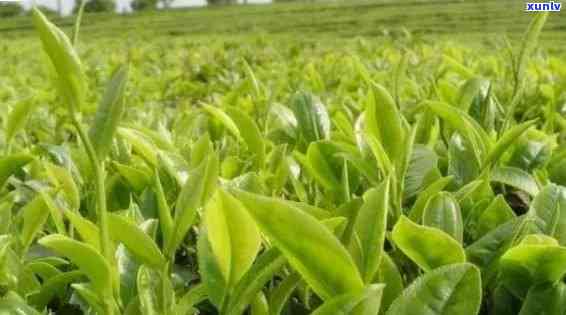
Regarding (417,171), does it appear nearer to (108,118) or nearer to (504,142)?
(504,142)

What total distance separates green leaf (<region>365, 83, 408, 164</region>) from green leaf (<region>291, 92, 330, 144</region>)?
29 centimetres

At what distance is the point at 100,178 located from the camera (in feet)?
2.00

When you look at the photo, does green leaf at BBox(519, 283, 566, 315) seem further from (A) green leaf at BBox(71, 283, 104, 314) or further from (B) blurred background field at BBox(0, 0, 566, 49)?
(B) blurred background field at BBox(0, 0, 566, 49)

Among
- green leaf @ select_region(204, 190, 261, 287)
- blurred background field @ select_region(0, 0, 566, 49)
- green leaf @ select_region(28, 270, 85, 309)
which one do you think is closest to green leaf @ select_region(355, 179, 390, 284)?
green leaf @ select_region(204, 190, 261, 287)

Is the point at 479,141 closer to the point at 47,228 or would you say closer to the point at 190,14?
the point at 47,228

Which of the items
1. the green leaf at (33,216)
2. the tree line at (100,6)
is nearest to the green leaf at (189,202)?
the green leaf at (33,216)

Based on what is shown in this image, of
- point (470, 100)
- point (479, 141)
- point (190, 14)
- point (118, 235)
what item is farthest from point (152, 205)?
point (190, 14)

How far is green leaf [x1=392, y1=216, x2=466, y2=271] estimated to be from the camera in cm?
65

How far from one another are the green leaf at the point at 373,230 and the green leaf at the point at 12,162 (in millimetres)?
446

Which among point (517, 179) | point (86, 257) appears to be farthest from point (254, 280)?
point (517, 179)

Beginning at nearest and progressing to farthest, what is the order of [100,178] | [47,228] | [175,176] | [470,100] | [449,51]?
[100,178] → [175,176] → [47,228] → [470,100] → [449,51]

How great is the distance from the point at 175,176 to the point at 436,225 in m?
0.34

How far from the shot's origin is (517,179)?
94cm

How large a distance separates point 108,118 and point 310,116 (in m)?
0.57
